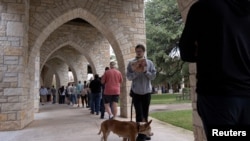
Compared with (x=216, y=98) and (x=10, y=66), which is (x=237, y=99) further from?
(x=10, y=66)

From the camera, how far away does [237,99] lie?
41.9 inches

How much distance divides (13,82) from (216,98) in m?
5.44

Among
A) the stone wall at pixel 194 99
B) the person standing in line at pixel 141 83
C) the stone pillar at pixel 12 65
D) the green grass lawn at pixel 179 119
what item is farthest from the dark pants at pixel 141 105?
the stone pillar at pixel 12 65

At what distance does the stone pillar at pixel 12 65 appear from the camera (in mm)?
5543

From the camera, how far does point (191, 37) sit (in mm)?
1229

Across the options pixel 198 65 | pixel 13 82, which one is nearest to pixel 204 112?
pixel 198 65

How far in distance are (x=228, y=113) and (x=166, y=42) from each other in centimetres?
1500

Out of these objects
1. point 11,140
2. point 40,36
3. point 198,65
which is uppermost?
point 40,36

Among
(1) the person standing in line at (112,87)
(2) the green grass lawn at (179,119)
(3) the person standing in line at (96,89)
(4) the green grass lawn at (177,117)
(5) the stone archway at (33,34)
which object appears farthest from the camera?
(3) the person standing in line at (96,89)

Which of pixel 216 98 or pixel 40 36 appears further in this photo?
pixel 40 36

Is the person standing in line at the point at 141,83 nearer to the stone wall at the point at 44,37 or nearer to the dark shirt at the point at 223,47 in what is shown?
the dark shirt at the point at 223,47

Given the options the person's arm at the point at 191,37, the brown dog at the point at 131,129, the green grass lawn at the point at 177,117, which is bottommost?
the green grass lawn at the point at 177,117

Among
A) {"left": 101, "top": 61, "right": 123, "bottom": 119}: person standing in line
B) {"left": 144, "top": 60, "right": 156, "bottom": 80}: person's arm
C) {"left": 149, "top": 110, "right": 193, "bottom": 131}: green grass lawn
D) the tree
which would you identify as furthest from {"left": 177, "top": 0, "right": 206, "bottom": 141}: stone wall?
the tree

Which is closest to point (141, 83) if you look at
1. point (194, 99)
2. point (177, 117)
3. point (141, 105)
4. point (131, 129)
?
point (141, 105)
